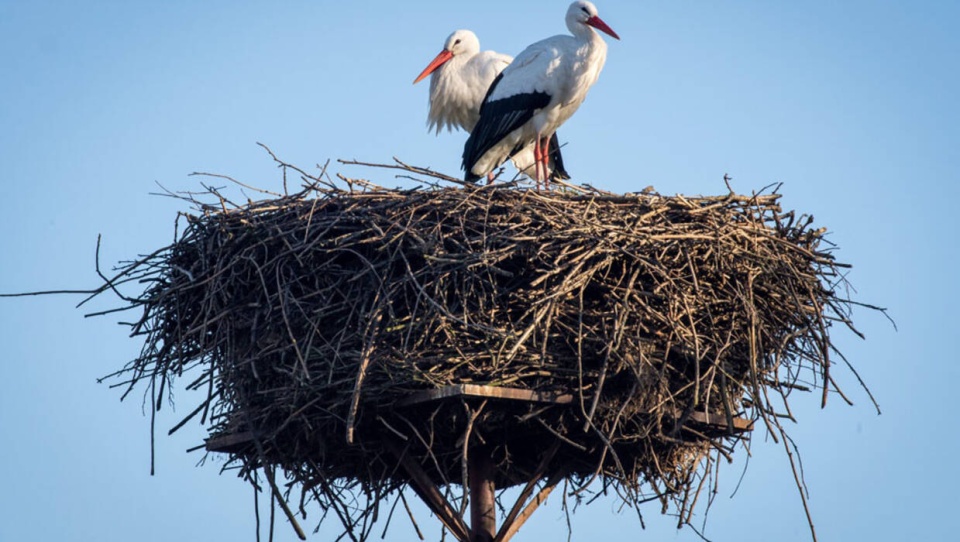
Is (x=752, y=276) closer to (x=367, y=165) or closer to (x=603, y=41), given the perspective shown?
(x=367, y=165)

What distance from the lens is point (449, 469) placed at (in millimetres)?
6801

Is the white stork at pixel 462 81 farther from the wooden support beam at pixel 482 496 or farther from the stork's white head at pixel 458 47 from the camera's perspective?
the wooden support beam at pixel 482 496

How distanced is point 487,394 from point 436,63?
524cm

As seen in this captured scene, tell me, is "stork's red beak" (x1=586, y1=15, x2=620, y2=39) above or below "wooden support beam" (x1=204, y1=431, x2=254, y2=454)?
above

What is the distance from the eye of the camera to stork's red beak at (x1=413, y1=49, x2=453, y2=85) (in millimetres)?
10555

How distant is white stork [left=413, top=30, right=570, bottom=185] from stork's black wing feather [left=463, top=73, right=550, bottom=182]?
873mm

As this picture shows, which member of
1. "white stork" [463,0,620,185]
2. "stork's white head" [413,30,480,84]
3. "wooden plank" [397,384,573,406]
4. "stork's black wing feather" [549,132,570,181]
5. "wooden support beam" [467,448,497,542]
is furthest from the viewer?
"stork's white head" [413,30,480,84]

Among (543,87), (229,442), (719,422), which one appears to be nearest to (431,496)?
(229,442)

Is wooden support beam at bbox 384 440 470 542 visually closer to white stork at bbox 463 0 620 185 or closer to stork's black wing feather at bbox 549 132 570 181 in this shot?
white stork at bbox 463 0 620 185

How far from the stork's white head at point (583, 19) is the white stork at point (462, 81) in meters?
1.25

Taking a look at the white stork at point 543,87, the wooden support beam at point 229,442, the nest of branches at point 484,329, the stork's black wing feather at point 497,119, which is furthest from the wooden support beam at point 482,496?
the stork's black wing feather at point 497,119

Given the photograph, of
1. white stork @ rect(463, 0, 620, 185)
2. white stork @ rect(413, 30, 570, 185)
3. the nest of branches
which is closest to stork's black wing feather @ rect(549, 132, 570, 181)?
white stork @ rect(413, 30, 570, 185)

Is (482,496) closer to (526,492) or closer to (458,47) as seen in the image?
(526,492)

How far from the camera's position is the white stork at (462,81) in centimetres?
1029
